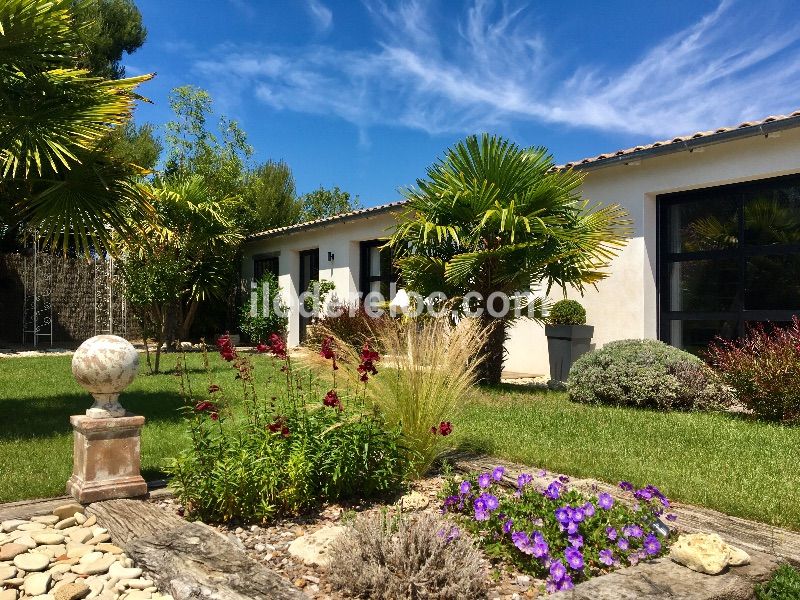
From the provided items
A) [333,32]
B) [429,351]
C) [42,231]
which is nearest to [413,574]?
[429,351]

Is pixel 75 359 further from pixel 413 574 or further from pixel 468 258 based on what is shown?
pixel 468 258

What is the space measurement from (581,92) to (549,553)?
9.90 meters

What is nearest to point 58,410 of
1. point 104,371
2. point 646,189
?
point 104,371

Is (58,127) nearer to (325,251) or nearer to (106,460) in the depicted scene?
(106,460)

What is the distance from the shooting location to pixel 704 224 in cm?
866

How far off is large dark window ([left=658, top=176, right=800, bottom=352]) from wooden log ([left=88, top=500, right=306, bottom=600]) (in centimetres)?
750

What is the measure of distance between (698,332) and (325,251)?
29.3ft

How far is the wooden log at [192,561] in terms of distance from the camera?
2.40m

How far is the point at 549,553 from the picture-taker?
277 cm

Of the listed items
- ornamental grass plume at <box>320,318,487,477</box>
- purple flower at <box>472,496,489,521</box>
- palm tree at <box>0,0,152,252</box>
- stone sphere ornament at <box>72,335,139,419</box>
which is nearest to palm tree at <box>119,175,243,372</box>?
palm tree at <box>0,0,152,252</box>

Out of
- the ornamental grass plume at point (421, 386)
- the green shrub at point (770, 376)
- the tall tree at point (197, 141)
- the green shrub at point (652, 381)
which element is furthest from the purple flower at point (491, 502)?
the tall tree at point (197, 141)

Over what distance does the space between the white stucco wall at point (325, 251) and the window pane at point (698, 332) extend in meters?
5.93

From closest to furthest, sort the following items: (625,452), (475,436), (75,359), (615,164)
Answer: (75,359) < (625,452) < (475,436) < (615,164)

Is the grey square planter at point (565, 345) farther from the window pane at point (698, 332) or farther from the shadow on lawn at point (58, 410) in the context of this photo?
the shadow on lawn at point (58, 410)
